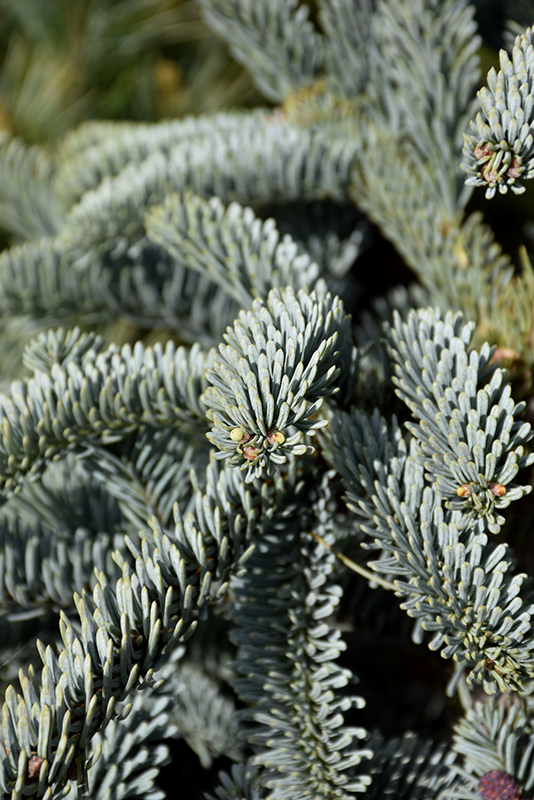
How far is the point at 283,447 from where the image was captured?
10.8 inches

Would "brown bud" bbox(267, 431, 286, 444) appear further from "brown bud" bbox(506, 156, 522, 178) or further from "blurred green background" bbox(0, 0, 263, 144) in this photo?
"blurred green background" bbox(0, 0, 263, 144)

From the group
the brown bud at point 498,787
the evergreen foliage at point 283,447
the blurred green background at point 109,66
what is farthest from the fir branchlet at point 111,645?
the blurred green background at point 109,66

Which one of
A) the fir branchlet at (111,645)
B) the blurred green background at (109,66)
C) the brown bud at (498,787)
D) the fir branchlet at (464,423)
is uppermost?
the blurred green background at (109,66)

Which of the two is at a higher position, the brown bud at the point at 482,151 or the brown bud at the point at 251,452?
the brown bud at the point at 482,151

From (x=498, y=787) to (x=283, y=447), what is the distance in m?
0.20

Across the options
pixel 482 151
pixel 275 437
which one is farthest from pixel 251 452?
pixel 482 151

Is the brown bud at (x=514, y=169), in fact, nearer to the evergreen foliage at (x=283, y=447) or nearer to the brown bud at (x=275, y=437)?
the evergreen foliage at (x=283, y=447)

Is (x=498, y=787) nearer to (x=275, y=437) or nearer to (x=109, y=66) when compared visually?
(x=275, y=437)

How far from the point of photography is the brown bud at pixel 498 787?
1.06 feet

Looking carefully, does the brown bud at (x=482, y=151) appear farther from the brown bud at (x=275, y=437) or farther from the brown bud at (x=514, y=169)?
the brown bud at (x=275, y=437)

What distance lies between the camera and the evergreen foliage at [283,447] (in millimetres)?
287

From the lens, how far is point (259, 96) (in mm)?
847

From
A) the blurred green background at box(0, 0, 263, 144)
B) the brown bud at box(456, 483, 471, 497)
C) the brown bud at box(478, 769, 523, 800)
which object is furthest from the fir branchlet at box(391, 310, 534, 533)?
the blurred green background at box(0, 0, 263, 144)

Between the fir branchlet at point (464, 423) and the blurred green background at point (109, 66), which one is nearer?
the fir branchlet at point (464, 423)
